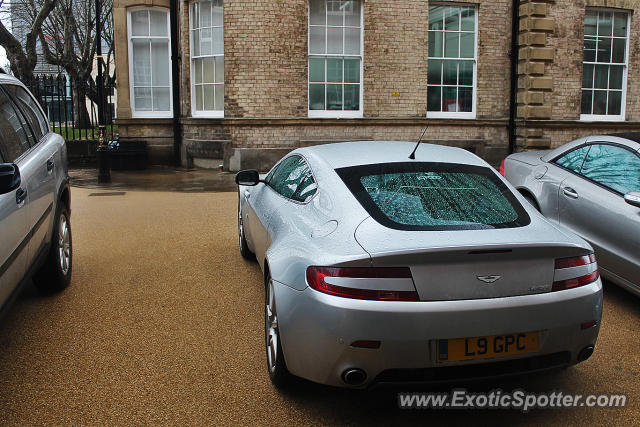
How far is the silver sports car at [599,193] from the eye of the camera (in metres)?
4.98

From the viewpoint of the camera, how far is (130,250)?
7.30 metres

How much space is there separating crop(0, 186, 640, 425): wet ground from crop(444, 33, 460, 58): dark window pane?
34.5 ft

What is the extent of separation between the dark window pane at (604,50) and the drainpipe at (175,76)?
1099cm

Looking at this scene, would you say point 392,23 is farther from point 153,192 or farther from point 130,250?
point 130,250

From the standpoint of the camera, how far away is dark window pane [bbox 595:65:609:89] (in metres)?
16.1

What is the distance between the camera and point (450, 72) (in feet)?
51.1

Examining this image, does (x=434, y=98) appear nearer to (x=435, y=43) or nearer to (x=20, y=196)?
(x=435, y=43)

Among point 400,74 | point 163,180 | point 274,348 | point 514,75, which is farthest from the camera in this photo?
point 514,75

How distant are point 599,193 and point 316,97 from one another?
10.5 m

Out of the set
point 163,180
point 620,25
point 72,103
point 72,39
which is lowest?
point 163,180

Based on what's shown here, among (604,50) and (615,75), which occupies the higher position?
(604,50)

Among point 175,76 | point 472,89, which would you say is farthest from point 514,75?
point 175,76

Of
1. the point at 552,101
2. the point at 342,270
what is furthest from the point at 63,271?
the point at 552,101

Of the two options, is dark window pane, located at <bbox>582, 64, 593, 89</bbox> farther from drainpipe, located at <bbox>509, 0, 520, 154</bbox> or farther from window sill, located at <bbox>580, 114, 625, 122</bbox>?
drainpipe, located at <bbox>509, 0, 520, 154</bbox>
